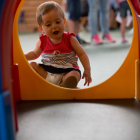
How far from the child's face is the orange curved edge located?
156 mm

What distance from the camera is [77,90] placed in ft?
2.84

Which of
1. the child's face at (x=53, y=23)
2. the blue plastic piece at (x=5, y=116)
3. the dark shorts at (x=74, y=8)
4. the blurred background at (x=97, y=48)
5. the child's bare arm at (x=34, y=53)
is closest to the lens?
the blue plastic piece at (x=5, y=116)

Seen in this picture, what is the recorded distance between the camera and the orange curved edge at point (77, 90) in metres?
0.84

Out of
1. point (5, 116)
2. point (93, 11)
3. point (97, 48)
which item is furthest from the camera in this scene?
point (93, 11)

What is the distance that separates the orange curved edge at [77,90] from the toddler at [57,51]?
0.09 m

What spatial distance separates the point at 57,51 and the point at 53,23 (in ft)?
0.48

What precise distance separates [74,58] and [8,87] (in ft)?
2.05

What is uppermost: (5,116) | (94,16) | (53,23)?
(94,16)

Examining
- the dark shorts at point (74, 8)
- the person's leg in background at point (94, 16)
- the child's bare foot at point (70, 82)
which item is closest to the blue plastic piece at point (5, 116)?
the child's bare foot at point (70, 82)

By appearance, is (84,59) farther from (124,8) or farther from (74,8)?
(124,8)

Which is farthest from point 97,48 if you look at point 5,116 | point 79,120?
point 5,116

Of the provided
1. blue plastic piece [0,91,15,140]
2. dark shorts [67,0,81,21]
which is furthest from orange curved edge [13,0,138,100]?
dark shorts [67,0,81,21]

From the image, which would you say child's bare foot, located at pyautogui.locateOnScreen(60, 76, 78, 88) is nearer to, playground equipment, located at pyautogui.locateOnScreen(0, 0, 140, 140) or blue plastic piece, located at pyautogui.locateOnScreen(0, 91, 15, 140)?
playground equipment, located at pyautogui.locateOnScreen(0, 0, 140, 140)

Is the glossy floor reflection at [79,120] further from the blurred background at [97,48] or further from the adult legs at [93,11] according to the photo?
the adult legs at [93,11]
